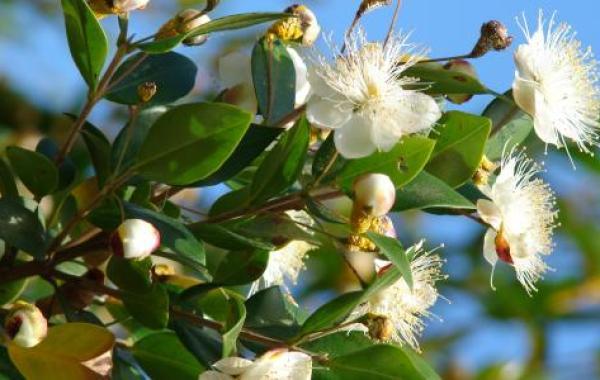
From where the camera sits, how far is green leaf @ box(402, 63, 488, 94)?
113 centimetres

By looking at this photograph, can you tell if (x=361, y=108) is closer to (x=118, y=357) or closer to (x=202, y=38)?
(x=202, y=38)

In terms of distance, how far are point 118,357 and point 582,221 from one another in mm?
1659

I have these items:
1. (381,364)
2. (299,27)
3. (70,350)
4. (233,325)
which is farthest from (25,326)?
(299,27)

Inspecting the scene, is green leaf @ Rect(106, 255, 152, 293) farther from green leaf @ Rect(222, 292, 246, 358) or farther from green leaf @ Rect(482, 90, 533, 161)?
green leaf @ Rect(482, 90, 533, 161)

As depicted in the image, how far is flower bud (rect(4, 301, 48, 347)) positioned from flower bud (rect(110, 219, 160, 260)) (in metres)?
0.08

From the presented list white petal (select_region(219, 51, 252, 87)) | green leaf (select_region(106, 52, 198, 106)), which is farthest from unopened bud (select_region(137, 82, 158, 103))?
white petal (select_region(219, 51, 252, 87))

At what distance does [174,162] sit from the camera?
1.11 meters

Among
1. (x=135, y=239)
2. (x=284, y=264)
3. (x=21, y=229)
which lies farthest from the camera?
(x=284, y=264)

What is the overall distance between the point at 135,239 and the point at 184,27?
0.77ft

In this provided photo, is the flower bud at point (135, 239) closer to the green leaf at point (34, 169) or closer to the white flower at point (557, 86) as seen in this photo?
the green leaf at point (34, 169)

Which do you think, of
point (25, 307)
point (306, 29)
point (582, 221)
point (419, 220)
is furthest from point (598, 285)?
point (25, 307)

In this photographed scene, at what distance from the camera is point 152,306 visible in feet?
3.65

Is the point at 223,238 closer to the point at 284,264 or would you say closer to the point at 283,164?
the point at 283,164

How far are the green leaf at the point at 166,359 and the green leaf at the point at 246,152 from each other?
0.51ft
